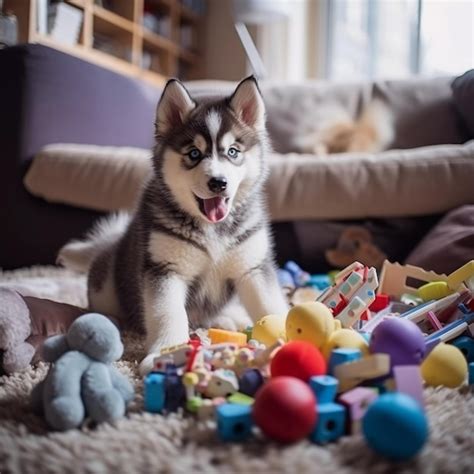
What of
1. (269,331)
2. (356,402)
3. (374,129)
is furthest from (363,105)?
(356,402)

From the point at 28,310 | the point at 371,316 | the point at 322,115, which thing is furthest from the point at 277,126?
the point at 28,310

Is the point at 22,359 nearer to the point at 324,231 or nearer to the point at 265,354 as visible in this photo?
the point at 265,354

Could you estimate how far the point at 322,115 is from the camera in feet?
7.26

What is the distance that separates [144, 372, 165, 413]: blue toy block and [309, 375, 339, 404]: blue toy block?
0.21 metres

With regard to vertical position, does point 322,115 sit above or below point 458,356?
above

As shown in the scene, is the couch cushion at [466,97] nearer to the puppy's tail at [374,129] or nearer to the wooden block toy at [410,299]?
the puppy's tail at [374,129]

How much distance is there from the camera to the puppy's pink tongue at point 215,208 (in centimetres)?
103

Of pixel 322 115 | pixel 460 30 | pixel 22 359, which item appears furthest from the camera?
pixel 460 30

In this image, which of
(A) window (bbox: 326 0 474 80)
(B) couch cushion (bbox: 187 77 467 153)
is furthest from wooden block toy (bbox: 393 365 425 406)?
(A) window (bbox: 326 0 474 80)

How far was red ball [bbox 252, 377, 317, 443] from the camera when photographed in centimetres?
58

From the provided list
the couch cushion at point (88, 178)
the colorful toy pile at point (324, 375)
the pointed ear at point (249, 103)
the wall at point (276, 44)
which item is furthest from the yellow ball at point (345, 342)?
the wall at point (276, 44)

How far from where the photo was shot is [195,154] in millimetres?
1036

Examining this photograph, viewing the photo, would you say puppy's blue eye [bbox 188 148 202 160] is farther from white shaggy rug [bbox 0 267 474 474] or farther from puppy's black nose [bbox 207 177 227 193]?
white shaggy rug [bbox 0 267 474 474]

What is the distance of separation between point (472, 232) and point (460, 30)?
267cm
